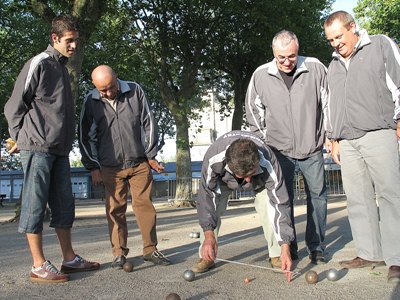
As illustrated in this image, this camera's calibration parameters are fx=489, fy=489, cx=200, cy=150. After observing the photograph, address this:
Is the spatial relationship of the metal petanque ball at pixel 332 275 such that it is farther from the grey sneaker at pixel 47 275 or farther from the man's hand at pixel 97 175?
the man's hand at pixel 97 175

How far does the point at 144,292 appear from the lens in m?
4.11

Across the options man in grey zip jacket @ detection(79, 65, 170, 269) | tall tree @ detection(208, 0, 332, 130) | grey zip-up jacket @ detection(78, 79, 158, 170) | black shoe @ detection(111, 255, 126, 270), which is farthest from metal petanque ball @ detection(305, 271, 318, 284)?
tall tree @ detection(208, 0, 332, 130)

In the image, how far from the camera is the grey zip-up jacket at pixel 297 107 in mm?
5293

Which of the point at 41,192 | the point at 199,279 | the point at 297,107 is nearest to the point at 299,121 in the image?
the point at 297,107

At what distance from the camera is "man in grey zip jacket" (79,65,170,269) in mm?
5457

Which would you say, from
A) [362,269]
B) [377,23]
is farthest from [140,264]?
[377,23]

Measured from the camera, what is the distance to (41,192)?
15.0 ft

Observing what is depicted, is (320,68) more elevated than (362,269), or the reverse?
(320,68)

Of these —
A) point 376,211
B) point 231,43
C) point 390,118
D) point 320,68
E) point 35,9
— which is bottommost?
point 376,211

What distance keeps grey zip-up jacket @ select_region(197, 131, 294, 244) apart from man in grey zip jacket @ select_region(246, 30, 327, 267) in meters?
0.75

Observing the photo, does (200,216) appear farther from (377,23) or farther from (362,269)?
(377,23)

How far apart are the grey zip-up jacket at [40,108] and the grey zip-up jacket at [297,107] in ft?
7.16

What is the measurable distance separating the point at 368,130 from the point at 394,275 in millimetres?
1368

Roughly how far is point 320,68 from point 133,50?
1549 cm
